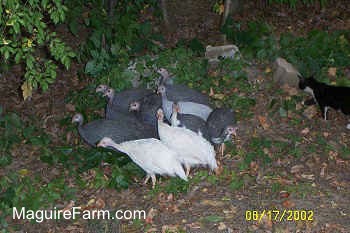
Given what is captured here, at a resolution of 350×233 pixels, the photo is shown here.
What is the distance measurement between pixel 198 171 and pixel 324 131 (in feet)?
6.06

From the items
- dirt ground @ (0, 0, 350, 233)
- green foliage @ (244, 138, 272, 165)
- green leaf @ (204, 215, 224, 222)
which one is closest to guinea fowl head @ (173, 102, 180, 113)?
dirt ground @ (0, 0, 350, 233)

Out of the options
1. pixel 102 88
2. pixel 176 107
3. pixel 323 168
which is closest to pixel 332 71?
pixel 323 168

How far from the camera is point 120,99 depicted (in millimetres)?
7508

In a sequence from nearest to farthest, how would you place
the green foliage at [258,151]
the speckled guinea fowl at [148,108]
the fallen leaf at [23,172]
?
the green foliage at [258,151] → the fallen leaf at [23,172] → the speckled guinea fowl at [148,108]

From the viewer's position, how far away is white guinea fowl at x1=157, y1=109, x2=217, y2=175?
5883 mm

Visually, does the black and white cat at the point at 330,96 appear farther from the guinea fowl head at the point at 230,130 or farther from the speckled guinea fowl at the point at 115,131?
the speckled guinea fowl at the point at 115,131

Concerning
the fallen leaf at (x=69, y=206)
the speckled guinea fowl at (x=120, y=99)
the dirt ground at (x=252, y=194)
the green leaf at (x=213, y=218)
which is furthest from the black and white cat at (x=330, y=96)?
the fallen leaf at (x=69, y=206)

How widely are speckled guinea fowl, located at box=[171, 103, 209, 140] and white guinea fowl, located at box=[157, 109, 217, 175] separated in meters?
0.36

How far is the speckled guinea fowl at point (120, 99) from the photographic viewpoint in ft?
24.0

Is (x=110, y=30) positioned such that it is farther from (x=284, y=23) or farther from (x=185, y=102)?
(x=284, y=23)

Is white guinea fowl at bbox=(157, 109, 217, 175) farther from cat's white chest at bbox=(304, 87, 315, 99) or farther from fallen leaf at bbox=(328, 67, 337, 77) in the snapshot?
fallen leaf at bbox=(328, 67, 337, 77)

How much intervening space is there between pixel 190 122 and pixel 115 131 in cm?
98

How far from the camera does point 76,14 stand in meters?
8.20

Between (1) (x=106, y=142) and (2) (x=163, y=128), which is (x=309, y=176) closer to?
(2) (x=163, y=128)
